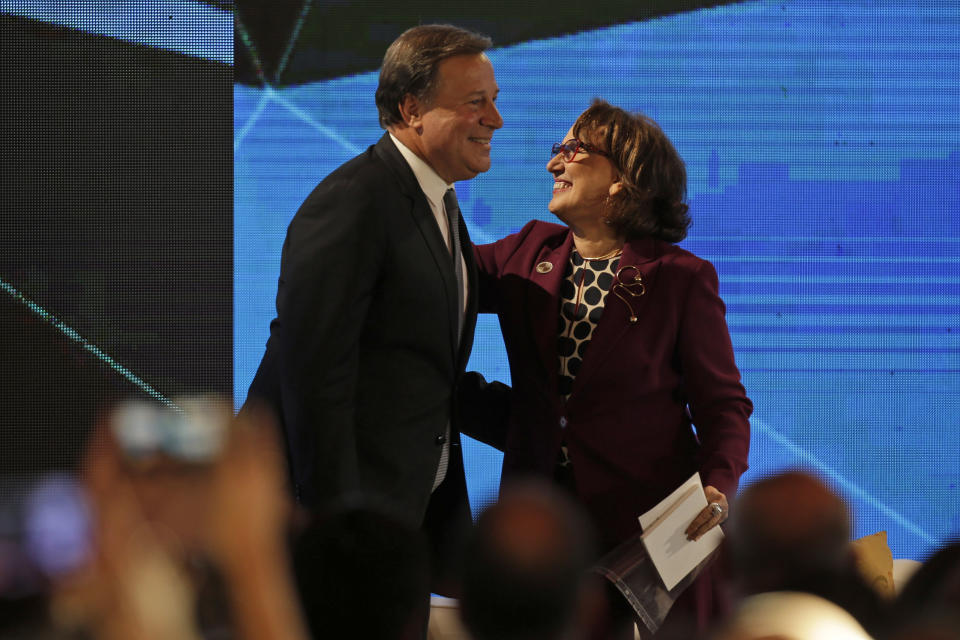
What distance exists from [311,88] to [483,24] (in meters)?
0.74

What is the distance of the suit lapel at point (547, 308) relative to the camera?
2809mm

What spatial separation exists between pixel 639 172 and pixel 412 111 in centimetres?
64

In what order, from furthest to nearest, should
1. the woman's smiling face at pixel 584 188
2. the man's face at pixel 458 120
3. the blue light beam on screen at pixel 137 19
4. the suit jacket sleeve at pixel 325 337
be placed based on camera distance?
1. the blue light beam on screen at pixel 137 19
2. the woman's smiling face at pixel 584 188
3. the man's face at pixel 458 120
4. the suit jacket sleeve at pixel 325 337

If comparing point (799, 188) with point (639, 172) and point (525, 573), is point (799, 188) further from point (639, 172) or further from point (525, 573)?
point (525, 573)

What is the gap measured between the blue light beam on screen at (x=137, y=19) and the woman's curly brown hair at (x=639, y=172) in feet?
6.13

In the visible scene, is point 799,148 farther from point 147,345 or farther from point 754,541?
point 754,541

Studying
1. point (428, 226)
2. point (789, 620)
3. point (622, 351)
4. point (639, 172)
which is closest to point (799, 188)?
point (639, 172)

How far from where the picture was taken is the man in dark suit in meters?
2.36

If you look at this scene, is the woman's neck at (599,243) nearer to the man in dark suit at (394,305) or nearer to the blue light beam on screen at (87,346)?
the man in dark suit at (394,305)

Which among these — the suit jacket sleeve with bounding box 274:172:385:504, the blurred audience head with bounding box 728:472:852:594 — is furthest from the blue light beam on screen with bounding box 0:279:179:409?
the blurred audience head with bounding box 728:472:852:594

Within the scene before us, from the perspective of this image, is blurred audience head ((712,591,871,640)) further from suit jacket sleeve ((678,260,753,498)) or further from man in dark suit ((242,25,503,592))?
suit jacket sleeve ((678,260,753,498))

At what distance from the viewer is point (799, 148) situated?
4.32 meters

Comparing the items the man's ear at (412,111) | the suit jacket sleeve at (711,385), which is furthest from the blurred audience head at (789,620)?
the man's ear at (412,111)

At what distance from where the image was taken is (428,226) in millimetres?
2594
